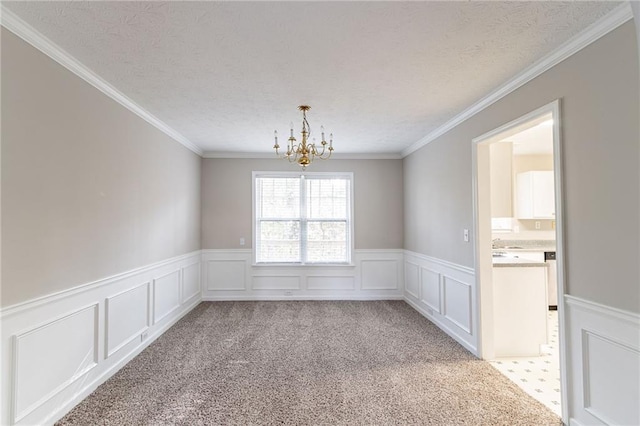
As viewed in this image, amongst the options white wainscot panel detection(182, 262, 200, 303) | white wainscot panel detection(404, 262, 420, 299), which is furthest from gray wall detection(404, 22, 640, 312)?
white wainscot panel detection(182, 262, 200, 303)

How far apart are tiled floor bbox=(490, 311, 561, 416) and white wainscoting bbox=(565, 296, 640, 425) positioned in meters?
0.35

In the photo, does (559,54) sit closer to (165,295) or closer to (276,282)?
(165,295)

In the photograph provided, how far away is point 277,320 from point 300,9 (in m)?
3.79

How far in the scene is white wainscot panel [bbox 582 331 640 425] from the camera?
5.90 feet

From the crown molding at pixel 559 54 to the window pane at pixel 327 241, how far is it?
9.09 ft

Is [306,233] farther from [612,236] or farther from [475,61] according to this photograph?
[612,236]

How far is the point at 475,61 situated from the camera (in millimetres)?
2369

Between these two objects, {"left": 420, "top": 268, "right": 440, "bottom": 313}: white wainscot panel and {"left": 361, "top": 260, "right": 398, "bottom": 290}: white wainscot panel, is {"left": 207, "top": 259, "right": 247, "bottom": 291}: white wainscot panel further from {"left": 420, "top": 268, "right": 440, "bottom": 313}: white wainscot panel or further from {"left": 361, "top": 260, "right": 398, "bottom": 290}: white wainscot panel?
{"left": 420, "top": 268, "right": 440, "bottom": 313}: white wainscot panel

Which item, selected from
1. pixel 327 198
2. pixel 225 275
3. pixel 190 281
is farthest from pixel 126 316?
pixel 327 198

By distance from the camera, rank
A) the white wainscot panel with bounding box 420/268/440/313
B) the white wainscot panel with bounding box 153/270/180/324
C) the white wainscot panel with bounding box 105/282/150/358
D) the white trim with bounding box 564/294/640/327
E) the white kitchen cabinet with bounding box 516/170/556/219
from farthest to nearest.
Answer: the white kitchen cabinet with bounding box 516/170/556/219 < the white wainscot panel with bounding box 420/268/440/313 < the white wainscot panel with bounding box 153/270/180/324 < the white wainscot panel with bounding box 105/282/150/358 < the white trim with bounding box 564/294/640/327

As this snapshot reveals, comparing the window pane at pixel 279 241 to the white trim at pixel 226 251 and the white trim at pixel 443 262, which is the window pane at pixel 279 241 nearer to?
the white trim at pixel 226 251

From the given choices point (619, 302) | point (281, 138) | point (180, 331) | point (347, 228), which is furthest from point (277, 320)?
point (619, 302)

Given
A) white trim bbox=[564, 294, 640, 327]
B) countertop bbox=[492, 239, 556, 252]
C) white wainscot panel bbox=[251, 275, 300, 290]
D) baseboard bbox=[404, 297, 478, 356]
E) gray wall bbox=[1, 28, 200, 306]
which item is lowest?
baseboard bbox=[404, 297, 478, 356]

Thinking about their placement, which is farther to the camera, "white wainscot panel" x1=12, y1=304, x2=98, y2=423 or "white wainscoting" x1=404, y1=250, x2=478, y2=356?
"white wainscoting" x1=404, y1=250, x2=478, y2=356
